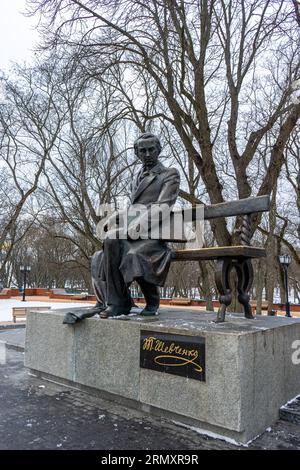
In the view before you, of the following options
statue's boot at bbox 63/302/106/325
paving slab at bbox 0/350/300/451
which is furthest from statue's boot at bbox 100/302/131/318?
paving slab at bbox 0/350/300/451

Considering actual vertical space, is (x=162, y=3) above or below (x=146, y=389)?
above

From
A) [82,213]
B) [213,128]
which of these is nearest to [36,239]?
[82,213]

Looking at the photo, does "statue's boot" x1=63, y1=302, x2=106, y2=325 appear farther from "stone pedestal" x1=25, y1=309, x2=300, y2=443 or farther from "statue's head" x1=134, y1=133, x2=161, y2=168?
"statue's head" x1=134, y1=133, x2=161, y2=168

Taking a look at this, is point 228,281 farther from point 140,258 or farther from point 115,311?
point 115,311

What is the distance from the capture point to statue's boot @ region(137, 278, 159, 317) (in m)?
4.85

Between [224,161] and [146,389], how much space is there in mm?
13011

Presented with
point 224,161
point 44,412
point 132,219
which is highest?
point 224,161

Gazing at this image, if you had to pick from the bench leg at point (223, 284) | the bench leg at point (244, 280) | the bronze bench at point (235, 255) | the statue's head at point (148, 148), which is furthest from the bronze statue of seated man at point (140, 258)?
the bench leg at point (244, 280)

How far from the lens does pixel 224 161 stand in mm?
15695

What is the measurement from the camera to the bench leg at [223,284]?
4.23m
